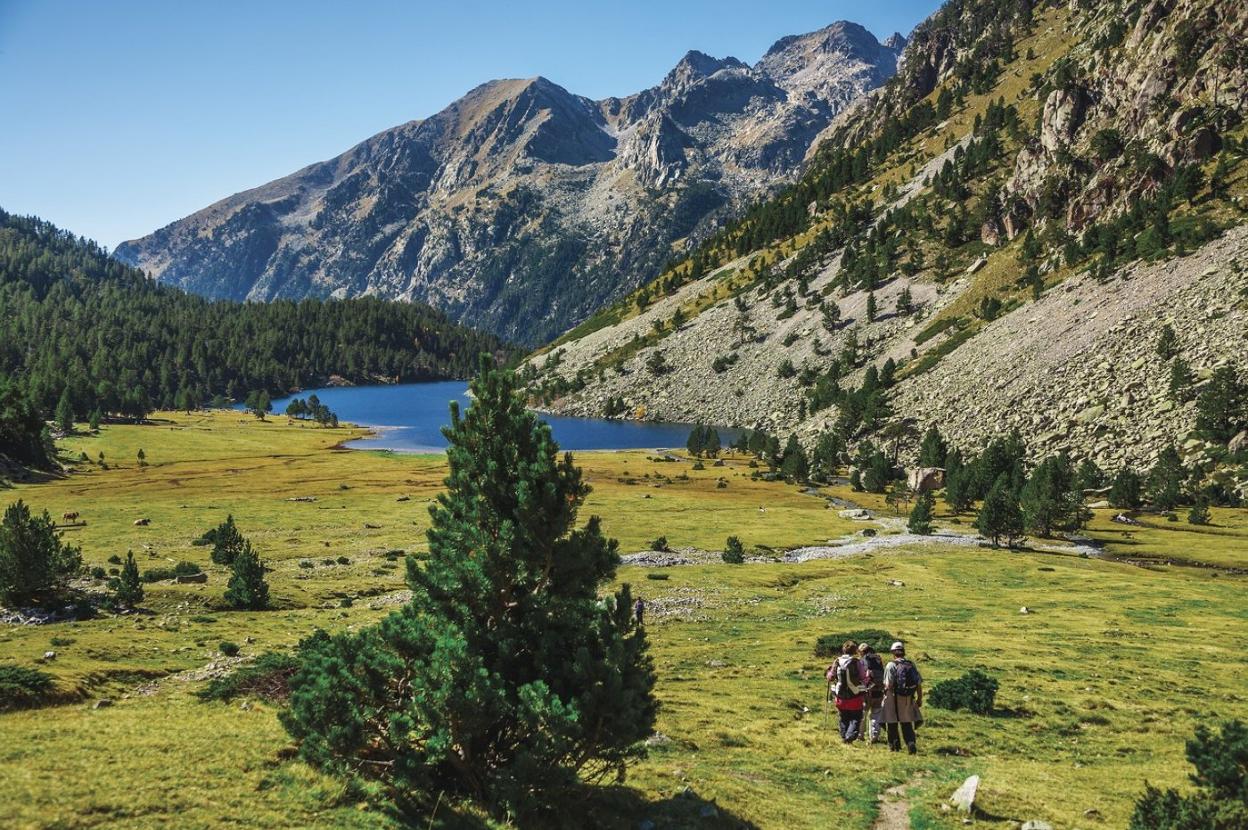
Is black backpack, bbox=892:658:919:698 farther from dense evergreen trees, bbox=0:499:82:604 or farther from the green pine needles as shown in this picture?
dense evergreen trees, bbox=0:499:82:604

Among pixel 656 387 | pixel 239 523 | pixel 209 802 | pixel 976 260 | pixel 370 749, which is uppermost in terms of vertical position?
pixel 976 260

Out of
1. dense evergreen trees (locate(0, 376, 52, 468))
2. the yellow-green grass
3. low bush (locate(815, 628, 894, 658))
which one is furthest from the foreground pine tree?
dense evergreen trees (locate(0, 376, 52, 468))

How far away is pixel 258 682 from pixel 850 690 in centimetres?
1992

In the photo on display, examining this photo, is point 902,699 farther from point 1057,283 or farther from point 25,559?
point 1057,283

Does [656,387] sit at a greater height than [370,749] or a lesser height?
greater

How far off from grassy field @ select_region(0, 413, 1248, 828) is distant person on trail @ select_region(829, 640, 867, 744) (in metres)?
0.82

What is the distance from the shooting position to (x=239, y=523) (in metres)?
70.4

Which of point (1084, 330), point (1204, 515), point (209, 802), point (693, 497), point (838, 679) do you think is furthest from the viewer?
point (1084, 330)

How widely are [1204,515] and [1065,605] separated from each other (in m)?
39.2

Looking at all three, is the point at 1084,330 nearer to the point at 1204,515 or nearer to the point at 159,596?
the point at 1204,515

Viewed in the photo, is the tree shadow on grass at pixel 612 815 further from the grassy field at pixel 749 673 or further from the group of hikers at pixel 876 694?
the group of hikers at pixel 876 694

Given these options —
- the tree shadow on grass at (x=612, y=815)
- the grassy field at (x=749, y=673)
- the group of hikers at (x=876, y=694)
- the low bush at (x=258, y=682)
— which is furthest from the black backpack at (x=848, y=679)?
the low bush at (x=258, y=682)

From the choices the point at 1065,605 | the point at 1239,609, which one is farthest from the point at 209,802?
the point at 1239,609

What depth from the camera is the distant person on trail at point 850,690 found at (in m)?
21.5
